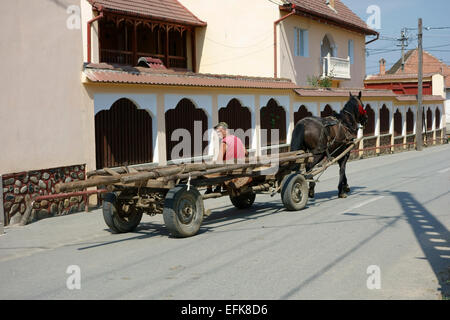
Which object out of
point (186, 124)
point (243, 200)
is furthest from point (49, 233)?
point (186, 124)

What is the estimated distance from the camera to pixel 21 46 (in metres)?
11.6

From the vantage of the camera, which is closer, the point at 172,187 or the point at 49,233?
the point at 172,187

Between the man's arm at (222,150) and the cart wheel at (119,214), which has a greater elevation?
the man's arm at (222,150)

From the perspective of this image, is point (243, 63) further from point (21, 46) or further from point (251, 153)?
point (21, 46)

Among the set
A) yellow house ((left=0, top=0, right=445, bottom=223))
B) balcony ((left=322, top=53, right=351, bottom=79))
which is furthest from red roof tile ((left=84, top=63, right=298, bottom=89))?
balcony ((left=322, top=53, right=351, bottom=79))

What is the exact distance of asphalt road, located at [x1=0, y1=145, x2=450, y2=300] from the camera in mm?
6258

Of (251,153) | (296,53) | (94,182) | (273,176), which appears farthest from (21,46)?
(296,53)

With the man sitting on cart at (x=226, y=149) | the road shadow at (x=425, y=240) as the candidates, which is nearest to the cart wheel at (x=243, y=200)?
the man sitting on cart at (x=226, y=149)

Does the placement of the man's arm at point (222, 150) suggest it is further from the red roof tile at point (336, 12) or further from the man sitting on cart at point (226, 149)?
the red roof tile at point (336, 12)

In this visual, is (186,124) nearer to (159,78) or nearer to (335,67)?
(159,78)

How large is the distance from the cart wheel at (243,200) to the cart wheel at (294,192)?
3.15 ft

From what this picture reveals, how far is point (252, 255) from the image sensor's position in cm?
787

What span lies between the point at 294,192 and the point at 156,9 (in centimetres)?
1547

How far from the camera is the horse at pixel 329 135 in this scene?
13.0 meters
